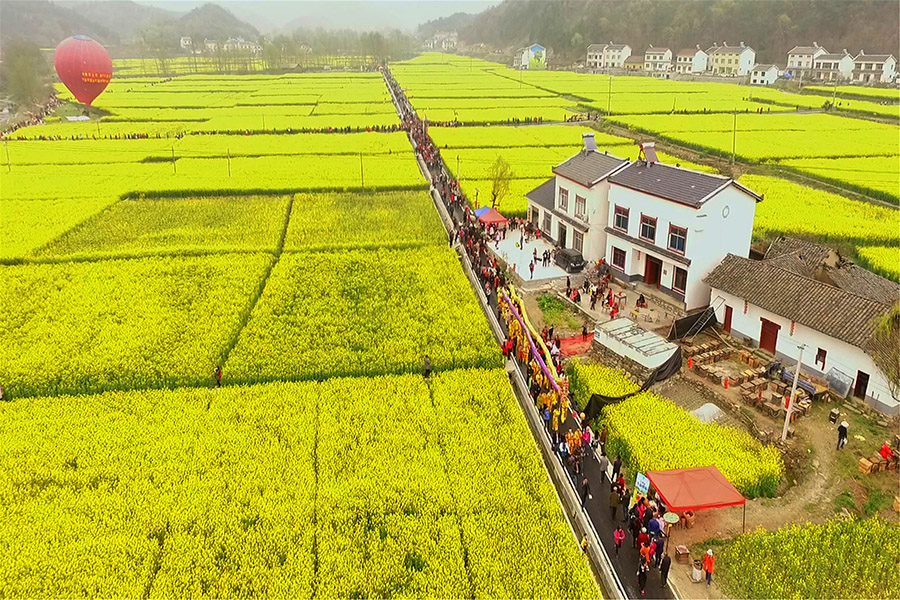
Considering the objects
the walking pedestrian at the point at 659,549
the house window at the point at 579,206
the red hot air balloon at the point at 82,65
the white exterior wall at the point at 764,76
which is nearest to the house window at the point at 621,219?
the house window at the point at 579,206

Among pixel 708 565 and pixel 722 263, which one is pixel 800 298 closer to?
pixel 722 263

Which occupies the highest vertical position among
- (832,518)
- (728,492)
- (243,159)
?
(243,159)

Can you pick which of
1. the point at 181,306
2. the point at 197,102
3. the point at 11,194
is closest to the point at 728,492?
the point at 181,306

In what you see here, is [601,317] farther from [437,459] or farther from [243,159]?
[243,159]

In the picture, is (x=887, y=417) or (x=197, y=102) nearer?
(x=887, y=417)

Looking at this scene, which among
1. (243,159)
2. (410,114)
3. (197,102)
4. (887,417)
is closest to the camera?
(887,417)

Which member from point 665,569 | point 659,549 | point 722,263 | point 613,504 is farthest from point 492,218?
point 665,569
